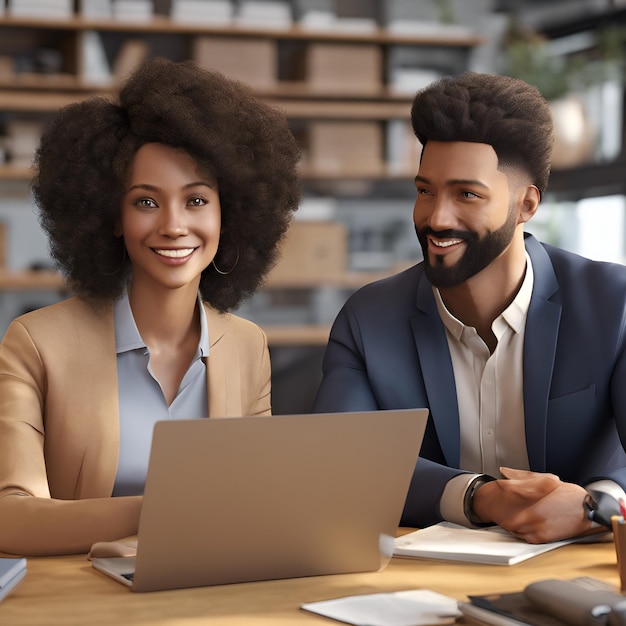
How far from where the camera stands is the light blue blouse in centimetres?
178

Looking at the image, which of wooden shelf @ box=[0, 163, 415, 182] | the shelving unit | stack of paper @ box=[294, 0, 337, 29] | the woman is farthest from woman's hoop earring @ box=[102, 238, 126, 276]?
stack of paper @ box=[294, 0, 337, 29]

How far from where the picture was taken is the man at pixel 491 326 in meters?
1.81

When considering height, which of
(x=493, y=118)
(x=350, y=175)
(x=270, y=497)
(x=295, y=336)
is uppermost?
(x=350, y=175)

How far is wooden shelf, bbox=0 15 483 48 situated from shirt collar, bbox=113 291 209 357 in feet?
10.7

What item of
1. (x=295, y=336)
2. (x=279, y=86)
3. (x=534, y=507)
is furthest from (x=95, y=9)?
(x=534, y=507)

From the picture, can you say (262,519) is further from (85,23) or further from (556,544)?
(85,23)

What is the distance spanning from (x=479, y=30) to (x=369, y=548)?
460 centimetres

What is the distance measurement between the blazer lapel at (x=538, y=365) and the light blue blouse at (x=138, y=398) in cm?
59

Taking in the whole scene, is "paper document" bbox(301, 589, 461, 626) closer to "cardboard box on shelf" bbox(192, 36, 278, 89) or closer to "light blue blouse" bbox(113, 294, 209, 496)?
"light blue blouse" bbox(113, 294, 209, 496)

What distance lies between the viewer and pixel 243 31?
492 centimetres

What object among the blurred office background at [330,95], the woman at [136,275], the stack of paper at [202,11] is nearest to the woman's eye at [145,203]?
the woman at [136,275]

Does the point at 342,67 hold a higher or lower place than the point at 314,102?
higher

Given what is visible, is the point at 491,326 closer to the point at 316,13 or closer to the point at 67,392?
the point at 67,392

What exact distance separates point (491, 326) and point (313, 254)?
3.15 meters
